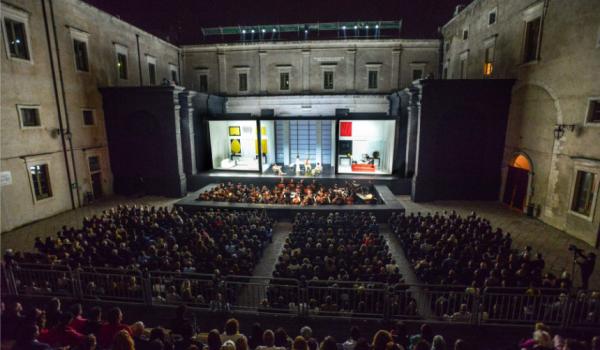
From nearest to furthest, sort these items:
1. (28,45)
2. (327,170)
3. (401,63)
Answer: (28,45), (327,170), (401,63)

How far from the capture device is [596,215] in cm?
1234

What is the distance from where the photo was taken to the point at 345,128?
23547mm

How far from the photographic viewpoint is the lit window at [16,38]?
565 inches

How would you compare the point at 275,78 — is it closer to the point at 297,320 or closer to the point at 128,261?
the point at 128,261

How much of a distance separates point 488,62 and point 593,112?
873 cm

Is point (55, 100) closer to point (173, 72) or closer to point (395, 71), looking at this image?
point (173, 72)

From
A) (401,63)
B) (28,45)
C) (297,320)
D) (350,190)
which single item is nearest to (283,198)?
(350,190)

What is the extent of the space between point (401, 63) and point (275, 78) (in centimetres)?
1094

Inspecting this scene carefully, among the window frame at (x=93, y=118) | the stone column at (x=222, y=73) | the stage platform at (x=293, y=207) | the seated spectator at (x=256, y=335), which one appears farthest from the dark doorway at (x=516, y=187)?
the window frame at (x=93, y=118)

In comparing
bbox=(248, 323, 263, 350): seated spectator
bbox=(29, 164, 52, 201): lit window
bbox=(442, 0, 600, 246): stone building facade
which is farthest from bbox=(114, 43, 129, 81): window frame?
bbox=(442, 0, 600, 246): stone building facade

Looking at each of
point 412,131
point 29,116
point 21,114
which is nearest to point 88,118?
point 29,116

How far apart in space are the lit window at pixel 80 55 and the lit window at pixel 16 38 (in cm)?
296

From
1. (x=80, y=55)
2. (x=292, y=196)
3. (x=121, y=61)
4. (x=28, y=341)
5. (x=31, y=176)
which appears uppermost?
(x=121, y=61)

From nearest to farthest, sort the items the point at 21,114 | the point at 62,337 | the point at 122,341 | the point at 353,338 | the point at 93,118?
the point at 122,341, the point at 62,337, the point at 353,338, the point at 21,114, the point at 93,118
